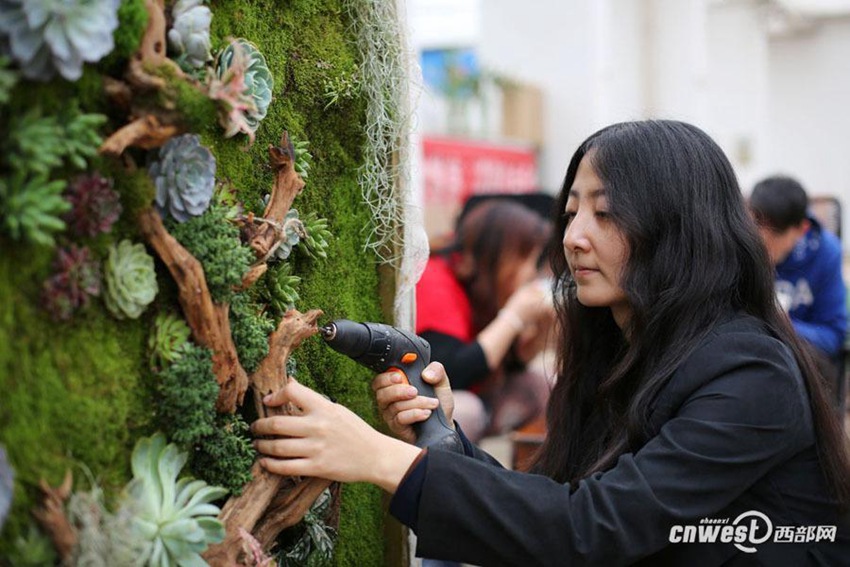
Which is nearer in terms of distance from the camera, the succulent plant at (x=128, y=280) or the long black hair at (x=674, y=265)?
the succulent plant at (x=128, y=280)

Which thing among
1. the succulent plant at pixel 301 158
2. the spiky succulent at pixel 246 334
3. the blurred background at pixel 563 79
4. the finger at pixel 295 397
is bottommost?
the finger at pixel 295 397

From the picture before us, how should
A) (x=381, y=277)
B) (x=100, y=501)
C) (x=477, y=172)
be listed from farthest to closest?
(x=477, y=172) → (x=381, y=277) → (x=100, y=501)

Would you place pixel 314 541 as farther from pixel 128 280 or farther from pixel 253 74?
pixel 253 74

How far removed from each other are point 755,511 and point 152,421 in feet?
2.86

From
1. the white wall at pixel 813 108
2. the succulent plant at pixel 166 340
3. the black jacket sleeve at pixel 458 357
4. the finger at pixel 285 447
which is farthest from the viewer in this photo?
the white wall at pixel 813 108

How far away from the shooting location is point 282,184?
4.23ft

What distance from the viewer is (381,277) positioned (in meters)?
1.61

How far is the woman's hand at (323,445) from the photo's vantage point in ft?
3.92

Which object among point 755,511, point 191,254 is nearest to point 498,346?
point 755,511

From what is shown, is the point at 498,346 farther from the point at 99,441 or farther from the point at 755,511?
the point at 99,441

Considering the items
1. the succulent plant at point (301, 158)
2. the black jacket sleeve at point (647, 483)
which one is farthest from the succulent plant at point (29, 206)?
the black jacket sleeve at point (647, 483)

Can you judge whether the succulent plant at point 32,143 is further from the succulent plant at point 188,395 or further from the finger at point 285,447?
the finger at point 285,447

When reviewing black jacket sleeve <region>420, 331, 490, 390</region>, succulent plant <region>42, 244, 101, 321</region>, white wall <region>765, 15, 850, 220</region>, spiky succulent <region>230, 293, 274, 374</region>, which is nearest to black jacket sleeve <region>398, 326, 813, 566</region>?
spiky succulent <region>230, 293, 274, 374</region>

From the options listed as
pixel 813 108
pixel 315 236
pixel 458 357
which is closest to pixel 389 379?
pixel 315 236
